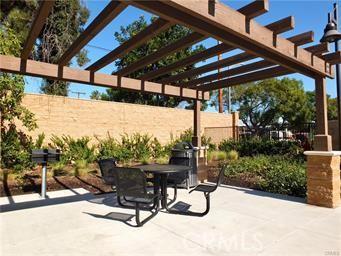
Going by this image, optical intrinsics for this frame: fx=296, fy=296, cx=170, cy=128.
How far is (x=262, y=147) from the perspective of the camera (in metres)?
13.4

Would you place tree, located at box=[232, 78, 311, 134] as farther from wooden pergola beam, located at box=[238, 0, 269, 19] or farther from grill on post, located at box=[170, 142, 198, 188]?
wooden pergola beam, located at box=[238, 0, 269, 19]

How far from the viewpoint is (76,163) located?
10.2 meters

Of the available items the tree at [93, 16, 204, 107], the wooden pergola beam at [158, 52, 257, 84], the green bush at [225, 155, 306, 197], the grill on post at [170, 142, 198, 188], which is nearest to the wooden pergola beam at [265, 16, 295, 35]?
the wooden pergola beam at [158, 52, 257, 84]

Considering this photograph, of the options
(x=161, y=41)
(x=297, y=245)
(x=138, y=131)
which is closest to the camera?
(x=297, y=245)

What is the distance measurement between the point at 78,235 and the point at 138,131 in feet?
31.1

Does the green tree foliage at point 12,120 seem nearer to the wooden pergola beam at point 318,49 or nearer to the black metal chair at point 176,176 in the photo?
the black metal chair at point 176,176

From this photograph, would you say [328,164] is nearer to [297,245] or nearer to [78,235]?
[297,245]

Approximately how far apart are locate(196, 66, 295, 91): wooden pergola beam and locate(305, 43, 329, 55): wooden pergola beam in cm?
78

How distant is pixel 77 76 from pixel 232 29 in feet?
11.1

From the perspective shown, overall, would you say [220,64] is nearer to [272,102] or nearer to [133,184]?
[133,184]

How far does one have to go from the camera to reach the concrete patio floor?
3.57m

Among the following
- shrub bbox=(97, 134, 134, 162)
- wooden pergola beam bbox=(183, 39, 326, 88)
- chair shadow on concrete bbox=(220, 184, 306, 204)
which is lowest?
chair shadow on concrete bbox=(220, 184, 306, 204)

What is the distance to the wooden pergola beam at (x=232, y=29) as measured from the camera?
10.7 feet

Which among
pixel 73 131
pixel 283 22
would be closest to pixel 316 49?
pixel 283 22
